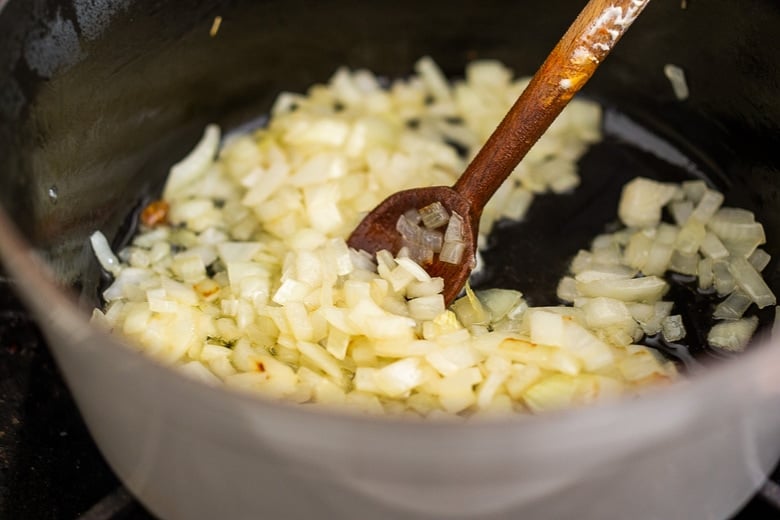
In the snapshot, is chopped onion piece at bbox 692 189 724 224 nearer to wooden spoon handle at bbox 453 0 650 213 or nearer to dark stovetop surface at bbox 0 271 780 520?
wooden spoon handle at bbox 453 0 650 213

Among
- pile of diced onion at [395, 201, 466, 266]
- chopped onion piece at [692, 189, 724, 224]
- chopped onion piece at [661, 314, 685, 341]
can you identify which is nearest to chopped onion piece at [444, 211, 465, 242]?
pile of diced onion at [395, 201, 466, 266]

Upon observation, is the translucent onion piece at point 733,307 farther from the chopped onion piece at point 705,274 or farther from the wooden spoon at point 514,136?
the wooden spoon at point 514,136

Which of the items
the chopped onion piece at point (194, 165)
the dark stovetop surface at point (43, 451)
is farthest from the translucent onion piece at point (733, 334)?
the chopped onion piece at point (194, 165)

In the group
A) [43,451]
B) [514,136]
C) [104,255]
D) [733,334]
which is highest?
[514,136]

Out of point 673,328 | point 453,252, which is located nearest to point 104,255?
point 453,252

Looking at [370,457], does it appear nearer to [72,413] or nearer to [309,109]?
[72,413]

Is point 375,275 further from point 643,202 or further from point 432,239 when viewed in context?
point 643,202
